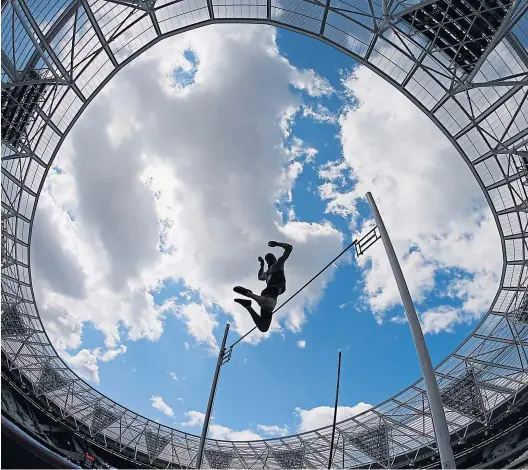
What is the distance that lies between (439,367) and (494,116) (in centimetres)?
2023

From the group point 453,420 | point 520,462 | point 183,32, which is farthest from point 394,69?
point 453,420

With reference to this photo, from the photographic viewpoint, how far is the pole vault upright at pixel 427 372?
5410 millimetres

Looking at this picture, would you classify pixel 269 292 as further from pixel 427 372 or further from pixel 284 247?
pixel 427 372

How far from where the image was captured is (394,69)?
66.9ft

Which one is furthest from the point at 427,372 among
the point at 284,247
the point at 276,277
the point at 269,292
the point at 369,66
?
the point at 369,66

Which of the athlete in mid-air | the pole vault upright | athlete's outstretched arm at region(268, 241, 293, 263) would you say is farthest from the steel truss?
the pole vault upright

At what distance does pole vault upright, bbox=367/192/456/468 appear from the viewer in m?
5.41

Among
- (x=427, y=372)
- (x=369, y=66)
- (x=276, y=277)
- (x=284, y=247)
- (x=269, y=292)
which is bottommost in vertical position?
(x=427, y=372)

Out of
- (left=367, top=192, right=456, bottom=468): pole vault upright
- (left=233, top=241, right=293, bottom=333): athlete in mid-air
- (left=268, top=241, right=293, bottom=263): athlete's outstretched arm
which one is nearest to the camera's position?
(left=367, top=192, right=456, bottom=468): pole vault upright

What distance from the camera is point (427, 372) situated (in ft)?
19.0

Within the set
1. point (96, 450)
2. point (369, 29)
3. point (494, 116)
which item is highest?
point (369, 29)

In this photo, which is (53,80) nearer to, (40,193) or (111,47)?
(111,47)

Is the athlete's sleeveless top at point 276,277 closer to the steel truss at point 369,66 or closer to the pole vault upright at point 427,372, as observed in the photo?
the pole vault upright at point 427,372

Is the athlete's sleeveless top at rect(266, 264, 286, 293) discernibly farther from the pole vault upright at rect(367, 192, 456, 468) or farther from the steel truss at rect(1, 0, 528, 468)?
the steel truss at rect(1, 0, 528, 468)
